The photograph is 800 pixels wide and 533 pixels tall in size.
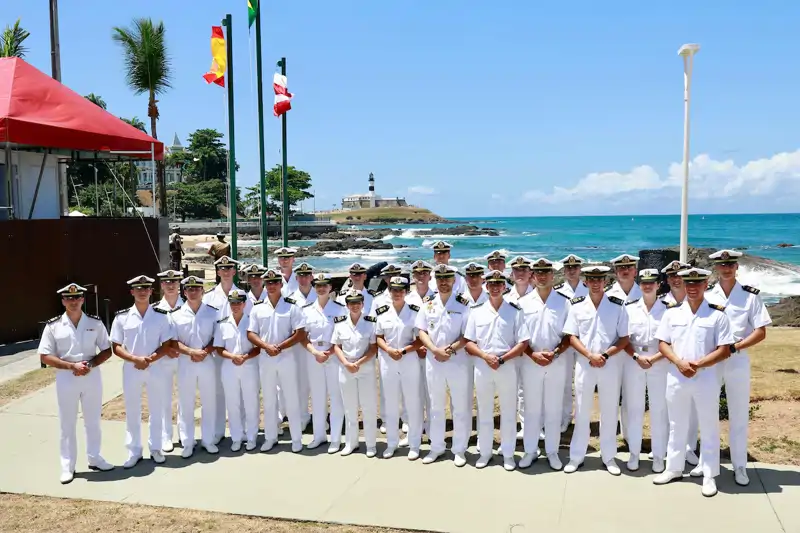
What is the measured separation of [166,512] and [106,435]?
2371mm

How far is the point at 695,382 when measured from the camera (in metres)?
5.49

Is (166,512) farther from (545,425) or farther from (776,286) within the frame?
(776,286)

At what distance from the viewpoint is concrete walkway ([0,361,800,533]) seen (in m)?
4.92

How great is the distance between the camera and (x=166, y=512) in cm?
530

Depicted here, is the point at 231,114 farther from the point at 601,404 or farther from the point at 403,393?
the point at 601,404

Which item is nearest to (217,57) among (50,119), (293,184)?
(50,119)

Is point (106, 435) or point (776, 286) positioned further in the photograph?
point (776, 286)

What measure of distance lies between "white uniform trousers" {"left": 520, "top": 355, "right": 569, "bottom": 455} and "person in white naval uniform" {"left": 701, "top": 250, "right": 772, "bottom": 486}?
135cm

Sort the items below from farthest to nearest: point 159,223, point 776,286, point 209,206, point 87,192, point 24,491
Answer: point 209,206 → point 87,192 → point 776,286 → point 159,223 → point 24,491

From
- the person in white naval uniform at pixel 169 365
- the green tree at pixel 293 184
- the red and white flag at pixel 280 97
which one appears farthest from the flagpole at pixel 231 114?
the green tree at pixel 293 184

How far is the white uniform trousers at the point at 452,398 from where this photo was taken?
6.24 metres

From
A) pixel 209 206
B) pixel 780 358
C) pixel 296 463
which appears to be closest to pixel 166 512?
pixel 296 463

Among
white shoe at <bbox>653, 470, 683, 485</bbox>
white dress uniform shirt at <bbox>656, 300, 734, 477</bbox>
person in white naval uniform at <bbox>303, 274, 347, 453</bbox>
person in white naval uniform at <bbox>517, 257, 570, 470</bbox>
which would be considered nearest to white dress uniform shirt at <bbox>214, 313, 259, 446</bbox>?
person in white naval uniform at <bbox>303, 274, 347, 453</bbox>

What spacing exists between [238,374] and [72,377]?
1499mm
